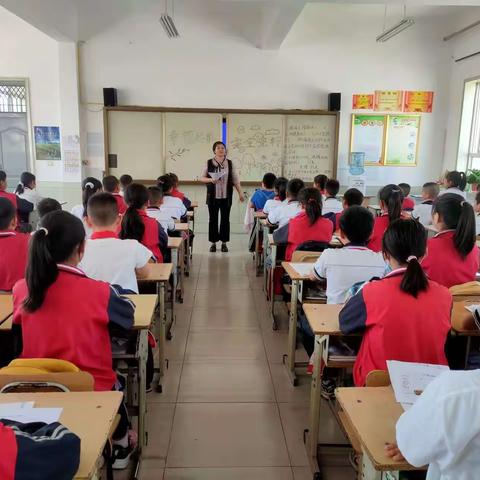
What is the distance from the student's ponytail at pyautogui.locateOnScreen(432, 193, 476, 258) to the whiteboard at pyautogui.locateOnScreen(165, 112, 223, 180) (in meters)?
5.42

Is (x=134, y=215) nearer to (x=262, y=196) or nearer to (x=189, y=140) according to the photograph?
(x=262, y=196)

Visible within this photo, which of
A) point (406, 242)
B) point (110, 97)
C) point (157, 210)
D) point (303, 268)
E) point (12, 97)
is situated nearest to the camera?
point (406, 242)

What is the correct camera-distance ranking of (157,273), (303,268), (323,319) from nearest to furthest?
(323,319) < (157,273) < (303,268)

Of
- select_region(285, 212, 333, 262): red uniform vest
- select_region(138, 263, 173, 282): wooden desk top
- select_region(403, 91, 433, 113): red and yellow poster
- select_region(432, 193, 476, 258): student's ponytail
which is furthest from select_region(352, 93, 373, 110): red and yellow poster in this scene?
select_region(138, 263, 173, 282): wooden desk top

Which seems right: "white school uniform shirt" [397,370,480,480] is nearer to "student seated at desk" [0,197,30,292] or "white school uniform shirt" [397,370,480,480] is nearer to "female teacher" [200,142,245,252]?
"student seated at desk" [0,197,30,292]

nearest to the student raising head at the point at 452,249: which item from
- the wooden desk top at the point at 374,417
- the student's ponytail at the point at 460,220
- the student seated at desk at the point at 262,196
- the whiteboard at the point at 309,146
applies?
the student's ponytail at the point at 460,220

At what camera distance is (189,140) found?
7.65 m

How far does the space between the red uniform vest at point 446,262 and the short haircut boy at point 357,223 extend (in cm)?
47

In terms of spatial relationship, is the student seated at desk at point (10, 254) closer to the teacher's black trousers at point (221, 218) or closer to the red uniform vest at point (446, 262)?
the red uniform vest at point (446, 262)

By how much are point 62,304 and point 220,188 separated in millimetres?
4845

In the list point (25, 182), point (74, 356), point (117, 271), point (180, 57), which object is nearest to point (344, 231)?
point (117, 271)

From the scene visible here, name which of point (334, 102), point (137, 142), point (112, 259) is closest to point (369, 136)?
point (334, 102)

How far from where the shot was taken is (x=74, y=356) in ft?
5.60

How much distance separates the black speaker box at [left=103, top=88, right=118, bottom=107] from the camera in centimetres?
731
